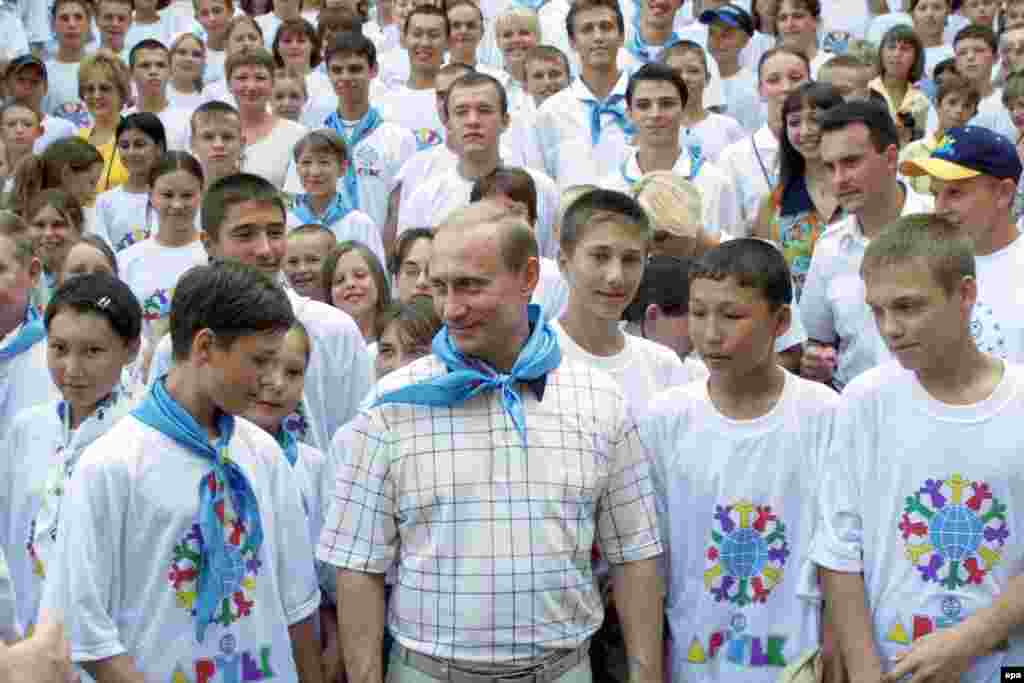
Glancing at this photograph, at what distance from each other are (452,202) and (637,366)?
3068mm

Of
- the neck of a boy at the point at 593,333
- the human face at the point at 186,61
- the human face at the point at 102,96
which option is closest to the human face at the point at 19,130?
the human face at the point at 102,96

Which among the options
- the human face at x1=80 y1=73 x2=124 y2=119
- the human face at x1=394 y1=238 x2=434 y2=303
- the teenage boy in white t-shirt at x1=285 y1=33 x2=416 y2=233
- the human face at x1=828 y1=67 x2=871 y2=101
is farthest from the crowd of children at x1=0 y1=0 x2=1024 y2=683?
the human face at x1=80 y1=73 x2=124 y2=119

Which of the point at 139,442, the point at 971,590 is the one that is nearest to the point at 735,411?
the point at 971,590

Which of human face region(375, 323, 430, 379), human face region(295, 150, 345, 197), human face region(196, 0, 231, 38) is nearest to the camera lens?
human face region(375, 323, 430, 379)

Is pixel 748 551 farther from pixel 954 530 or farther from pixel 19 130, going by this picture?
pixel 19 130

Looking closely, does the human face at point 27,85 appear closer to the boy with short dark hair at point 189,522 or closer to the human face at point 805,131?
the human face at point 805,131

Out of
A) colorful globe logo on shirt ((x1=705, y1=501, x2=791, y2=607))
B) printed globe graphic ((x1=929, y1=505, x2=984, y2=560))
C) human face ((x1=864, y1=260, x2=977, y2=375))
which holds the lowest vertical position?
colorful globe logo on shirt ((x1=705, y1=501, x2=791, y2=607))

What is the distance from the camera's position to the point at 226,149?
27.3 feet

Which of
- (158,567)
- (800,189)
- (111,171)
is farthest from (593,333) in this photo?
(111,171)

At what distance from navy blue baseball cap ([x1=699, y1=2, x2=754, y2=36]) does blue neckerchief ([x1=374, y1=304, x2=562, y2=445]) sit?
23.6 feet

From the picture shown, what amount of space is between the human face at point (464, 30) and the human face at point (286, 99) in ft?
3.81

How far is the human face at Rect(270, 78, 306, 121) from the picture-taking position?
983 cm

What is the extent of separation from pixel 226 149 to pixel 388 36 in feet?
12.6

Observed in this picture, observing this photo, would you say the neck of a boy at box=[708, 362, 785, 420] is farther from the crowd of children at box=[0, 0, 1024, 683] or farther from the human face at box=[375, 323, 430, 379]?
the human face at box=[375, 323, 430, 379]
